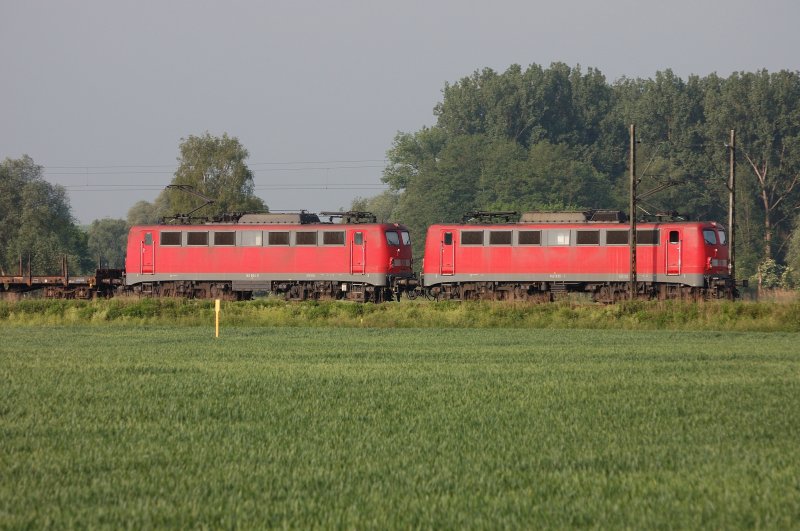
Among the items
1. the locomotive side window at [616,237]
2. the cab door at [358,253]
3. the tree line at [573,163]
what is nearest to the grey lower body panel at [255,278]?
the cab door at [358,253]

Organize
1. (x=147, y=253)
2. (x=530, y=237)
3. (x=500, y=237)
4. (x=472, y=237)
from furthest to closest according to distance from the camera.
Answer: (x=147, y=253) < (x=472, y=237) < (x=500, y=237) < (x=530, y=237)

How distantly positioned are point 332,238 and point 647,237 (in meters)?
16.5

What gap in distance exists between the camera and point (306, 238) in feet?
209

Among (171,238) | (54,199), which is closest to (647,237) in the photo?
(171,238)

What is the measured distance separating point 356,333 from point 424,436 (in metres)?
27.9

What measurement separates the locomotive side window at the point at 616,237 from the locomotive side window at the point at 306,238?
15560mm

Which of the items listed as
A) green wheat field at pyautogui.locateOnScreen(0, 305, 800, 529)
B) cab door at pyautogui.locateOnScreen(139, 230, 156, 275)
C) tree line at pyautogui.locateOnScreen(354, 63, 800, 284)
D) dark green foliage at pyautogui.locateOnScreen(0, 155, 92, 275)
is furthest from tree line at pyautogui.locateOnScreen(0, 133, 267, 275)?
green wheat field at pyautogui.locateOnScreen(0, 305, 800, 529)

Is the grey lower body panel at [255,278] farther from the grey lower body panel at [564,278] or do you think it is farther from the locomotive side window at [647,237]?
the locomotive side window at [647,237]

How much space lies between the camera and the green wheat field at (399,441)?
12.2 m

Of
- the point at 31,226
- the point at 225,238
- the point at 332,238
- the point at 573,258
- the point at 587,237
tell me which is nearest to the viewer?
the point at 587,237

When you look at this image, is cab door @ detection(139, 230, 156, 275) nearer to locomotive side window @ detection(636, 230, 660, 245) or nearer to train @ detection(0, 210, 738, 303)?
train @ detection(0, 210, 738, 303)

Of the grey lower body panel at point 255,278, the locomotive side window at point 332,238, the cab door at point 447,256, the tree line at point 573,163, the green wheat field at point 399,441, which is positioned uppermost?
the tree line at point 573,163

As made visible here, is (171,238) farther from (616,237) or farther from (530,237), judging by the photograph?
(616,237)

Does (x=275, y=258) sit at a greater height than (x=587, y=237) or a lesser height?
lesser
